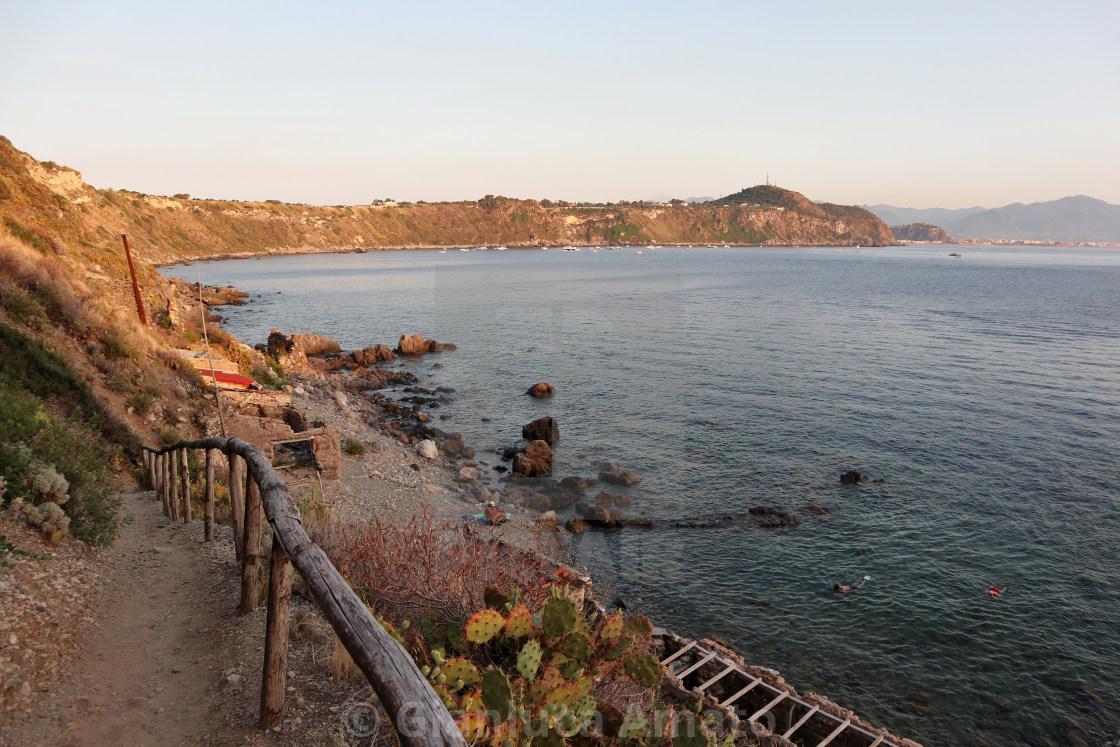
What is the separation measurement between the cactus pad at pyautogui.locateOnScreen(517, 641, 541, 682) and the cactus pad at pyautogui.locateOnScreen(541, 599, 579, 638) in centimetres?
41

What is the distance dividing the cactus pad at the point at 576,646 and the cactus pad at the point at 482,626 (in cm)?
67

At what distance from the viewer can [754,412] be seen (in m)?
32.6

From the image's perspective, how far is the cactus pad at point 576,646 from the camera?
545 cm

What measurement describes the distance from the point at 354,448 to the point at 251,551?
19526mm

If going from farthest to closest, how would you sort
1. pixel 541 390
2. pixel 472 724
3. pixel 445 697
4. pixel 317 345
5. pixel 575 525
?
pixel 317 345 < pixel 541 390 < pixel 575 525 < pixel 445 697 < pixel 472 724

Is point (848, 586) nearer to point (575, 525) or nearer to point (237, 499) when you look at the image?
point (575, 525)

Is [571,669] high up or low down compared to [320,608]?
down

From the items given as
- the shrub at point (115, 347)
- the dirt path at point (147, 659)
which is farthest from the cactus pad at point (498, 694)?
the shrub at point (115, 347)

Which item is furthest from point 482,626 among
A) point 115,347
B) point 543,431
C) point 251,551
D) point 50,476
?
point 543,431

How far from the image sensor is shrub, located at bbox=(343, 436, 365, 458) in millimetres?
24391

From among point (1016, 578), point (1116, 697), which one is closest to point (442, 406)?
point (1016, 578)

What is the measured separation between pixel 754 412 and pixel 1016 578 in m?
15.6

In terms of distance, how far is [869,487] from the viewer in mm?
23391

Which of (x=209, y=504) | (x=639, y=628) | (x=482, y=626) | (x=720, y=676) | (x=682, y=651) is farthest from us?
(x=682, y=651)
